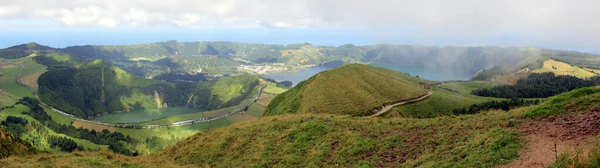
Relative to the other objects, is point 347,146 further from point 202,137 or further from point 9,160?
point 9,160

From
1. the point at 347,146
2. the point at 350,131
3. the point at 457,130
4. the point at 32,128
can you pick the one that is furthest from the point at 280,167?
the point at 32,128

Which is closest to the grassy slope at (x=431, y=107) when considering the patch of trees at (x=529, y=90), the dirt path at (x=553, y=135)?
the patch of trees at (x=529, y=90)

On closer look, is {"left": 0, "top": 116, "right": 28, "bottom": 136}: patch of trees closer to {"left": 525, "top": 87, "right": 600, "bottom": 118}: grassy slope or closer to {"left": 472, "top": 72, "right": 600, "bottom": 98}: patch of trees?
{"left": 525, "top": 87, "right": 600, "bottom": 118}: grassy slope

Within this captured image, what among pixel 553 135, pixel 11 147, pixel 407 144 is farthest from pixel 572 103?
pixel 11 147

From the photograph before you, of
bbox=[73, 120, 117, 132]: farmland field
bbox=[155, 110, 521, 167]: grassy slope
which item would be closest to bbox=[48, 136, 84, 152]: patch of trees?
bbox=[73, 120, 117, 132]: farmland field

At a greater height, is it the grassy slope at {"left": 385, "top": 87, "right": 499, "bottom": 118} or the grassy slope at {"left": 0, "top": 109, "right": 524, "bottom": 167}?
the grassy slope at {"left": 0, "top": 109, "right": 524, "bottom": 167}

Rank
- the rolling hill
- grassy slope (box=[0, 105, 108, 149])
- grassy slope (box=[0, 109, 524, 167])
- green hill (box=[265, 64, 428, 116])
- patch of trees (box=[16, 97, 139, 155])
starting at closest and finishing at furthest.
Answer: the rolling hill → grassy slope (box=[0, 109, 524, 167]) → green hill (box=[265, 64, 428, 116]) → grassy slope (box=[0, 105, 108, 149]) → patch of trees (box=[16, 97, 139, 155])

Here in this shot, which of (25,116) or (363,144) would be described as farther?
(25,116)

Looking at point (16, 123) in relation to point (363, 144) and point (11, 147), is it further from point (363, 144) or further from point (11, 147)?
point (363, 144)
